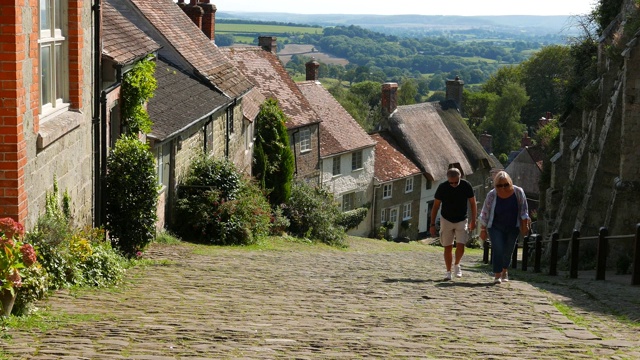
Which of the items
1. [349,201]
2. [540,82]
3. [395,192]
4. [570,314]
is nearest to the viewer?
[570,314]

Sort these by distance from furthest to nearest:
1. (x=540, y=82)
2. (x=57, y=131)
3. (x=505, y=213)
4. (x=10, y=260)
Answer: (x=540, y=82)
(x=505, y=213)
(x=57, y=131)
(x=10, y=260)

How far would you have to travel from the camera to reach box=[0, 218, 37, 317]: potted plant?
24.8 ft

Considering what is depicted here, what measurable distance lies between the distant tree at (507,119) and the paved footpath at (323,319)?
73018 millimetres

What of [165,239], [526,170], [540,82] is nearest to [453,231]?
[165,239]

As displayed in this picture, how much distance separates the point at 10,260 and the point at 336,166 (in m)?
32.6

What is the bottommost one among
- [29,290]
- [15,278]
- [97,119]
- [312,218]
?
[312,218]

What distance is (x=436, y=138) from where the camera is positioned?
4922cm

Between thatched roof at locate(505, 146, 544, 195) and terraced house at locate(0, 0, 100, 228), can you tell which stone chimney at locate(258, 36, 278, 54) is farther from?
terraced house at locate(0, 0, 100, 228)

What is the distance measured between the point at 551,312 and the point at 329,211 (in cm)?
2003

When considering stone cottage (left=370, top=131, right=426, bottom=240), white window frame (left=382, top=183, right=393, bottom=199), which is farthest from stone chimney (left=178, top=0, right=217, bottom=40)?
white window frame (left=382, top=183, right=393, bottom=199)

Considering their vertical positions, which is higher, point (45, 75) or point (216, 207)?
point (45, 75)

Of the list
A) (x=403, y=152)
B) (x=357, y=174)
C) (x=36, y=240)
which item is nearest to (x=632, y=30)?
(x=36, y=240)

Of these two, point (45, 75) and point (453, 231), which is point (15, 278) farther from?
point (453, 231)

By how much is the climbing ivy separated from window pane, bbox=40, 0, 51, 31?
164 inches
